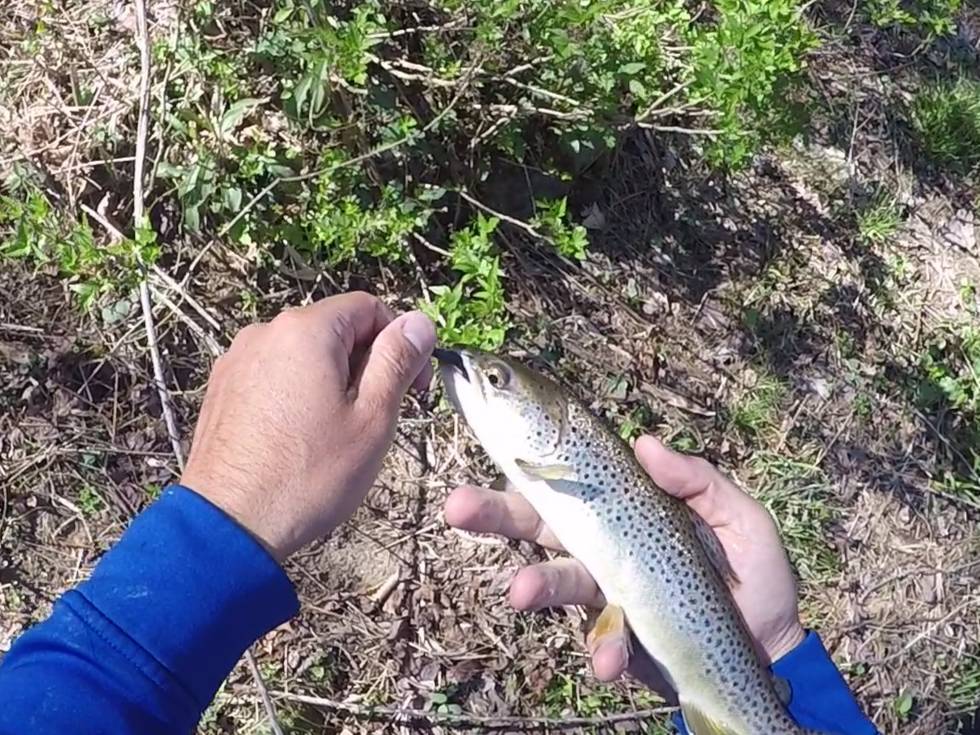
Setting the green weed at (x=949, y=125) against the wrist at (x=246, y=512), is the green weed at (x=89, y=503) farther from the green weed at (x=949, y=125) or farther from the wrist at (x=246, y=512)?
the green weed at (x=949, y=125)

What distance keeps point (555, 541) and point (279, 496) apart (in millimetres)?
1467

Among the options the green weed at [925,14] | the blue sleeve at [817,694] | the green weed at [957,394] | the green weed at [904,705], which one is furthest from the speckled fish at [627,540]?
the green weed at [925,14]

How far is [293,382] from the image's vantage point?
2619mm

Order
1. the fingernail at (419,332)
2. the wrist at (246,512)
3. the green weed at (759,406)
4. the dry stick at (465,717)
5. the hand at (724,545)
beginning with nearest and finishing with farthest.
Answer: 1. the wrist at (246,512)
2. the fingernail at (419,332)
3. the hand at (724,545)
4. the dry stick at (465,717)
5. the green weed at (759,406)

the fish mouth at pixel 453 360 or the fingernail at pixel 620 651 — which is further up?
the fish mouth at pixel 453 360

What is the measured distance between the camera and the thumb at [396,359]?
2.73 meters

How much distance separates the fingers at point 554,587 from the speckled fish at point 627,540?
0.12 metres

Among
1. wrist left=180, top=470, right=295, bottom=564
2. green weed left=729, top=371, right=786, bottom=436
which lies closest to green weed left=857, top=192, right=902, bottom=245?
green weed left=729, top=371, right=786, bottom=436

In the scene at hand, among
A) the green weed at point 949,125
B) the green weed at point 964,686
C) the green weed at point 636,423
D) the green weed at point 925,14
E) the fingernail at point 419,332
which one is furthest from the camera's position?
the green weed at point 949,125

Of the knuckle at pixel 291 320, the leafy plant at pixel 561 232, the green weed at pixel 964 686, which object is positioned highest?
the knuckle at pixel 291 320

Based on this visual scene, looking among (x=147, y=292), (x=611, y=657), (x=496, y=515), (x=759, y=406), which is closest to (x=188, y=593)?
(x=496, y=515)

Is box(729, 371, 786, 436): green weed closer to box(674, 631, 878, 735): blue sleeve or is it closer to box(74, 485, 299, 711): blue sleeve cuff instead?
box(674, 631, 878, 735): blue sleeve

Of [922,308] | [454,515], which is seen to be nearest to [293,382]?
[454,515]

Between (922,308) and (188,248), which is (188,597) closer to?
(188,248)
